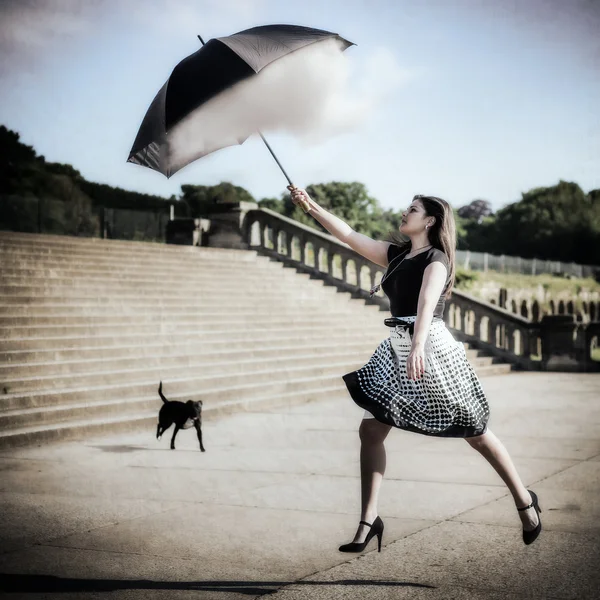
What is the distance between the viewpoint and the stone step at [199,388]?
8.38 metres

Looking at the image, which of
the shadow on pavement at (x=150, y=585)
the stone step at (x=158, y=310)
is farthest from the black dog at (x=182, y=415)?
the stone step at (x=158, y=310)

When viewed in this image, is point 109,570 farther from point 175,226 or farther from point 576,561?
point 175,226

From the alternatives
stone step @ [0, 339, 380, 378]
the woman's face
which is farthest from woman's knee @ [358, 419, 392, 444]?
stone step @ [0, 339, 380, 378]

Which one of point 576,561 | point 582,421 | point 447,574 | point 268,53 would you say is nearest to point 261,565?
point 447,574

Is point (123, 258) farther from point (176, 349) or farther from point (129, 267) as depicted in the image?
point (176, 349)

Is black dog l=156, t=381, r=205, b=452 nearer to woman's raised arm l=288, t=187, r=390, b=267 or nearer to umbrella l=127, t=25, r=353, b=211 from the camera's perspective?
umbrella l=127, t=25, r=353, b=211

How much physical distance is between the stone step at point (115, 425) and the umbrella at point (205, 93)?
11.3ft

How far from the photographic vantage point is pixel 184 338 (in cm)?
1185

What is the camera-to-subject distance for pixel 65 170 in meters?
44.9

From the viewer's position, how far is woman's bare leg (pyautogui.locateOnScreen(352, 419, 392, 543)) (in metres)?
3.98

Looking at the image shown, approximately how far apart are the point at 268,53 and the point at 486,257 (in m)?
55.5

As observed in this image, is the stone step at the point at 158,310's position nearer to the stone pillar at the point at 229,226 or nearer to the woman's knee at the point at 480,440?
the stone pillar at the point at 229,226

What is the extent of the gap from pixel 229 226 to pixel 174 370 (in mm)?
9447

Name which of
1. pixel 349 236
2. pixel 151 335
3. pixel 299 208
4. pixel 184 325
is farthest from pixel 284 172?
pixel 299 208
